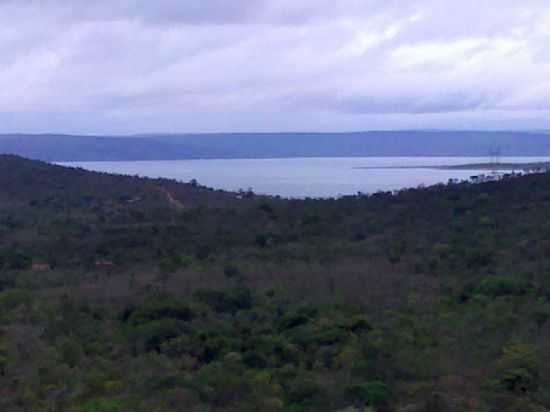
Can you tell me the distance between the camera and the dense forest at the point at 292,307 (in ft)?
53.4

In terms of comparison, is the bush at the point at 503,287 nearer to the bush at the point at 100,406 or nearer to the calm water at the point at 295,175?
the bush at the point at 100,406

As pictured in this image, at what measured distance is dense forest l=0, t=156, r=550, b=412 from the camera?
16281 millimetres

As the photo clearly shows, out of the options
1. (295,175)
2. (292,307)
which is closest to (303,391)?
(292,307)

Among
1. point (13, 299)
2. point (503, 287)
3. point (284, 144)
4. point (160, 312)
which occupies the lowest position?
point (13, 299)

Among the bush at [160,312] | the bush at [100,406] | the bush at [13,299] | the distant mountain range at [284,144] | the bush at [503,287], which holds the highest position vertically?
the distant mountain range at [284,144]

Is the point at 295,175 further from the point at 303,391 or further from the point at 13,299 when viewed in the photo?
the point at 303,391

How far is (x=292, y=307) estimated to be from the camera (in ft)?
74.0

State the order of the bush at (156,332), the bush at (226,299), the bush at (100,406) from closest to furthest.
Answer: the bush at (100,406) < the bush at (156,332) < the bush at (226,299)

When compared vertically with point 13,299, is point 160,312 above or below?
above

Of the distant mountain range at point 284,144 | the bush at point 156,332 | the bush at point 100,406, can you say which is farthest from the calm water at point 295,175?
the bush at point 100,406

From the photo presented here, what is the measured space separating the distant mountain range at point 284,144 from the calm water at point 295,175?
94 cm

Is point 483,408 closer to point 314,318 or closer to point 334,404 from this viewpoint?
point 334,404

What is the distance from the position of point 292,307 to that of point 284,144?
352ft

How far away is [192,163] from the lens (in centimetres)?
11994
